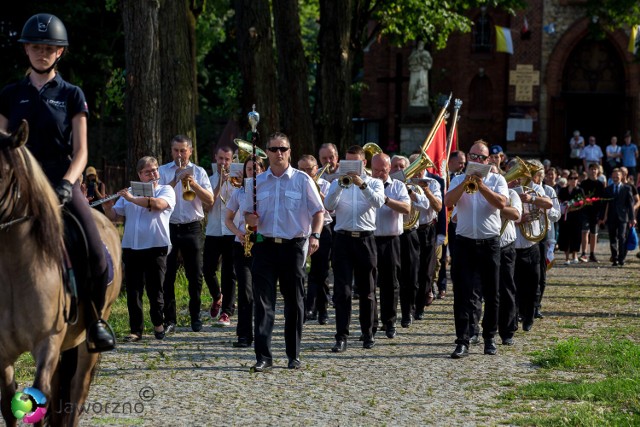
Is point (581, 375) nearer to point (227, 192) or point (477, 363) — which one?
point (477, 363)

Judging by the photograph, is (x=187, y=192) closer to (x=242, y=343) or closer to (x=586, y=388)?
(x=242, y=343)

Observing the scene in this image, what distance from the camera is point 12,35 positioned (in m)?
40.1

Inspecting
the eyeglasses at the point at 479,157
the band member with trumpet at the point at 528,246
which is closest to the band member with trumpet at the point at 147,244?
the eyeglasses at the point at 479,157

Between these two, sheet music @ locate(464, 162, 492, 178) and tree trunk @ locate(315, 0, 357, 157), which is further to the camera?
tree trunk @ locate(315, 0, 357, 157)

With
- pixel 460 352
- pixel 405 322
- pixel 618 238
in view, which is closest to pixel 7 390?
pixel 460 352

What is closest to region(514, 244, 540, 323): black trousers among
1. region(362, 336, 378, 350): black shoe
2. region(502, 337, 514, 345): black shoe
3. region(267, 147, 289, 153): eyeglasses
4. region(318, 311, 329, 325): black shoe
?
region(502, 337, 514, 345): black shoe

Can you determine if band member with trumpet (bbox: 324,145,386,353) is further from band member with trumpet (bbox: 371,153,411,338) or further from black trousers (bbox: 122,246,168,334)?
black trousers (bbox: 122,246,168,334)

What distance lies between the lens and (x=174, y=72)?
1955cm

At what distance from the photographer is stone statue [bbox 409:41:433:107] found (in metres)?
50.3

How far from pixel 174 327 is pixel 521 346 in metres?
4.06

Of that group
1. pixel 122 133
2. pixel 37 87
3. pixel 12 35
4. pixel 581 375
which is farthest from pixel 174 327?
pixel 122 133

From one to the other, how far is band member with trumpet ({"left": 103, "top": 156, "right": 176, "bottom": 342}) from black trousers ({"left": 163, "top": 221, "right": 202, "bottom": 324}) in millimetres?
609

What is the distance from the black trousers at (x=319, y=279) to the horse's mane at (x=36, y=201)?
29.9 feet

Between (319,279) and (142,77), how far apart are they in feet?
12.6
